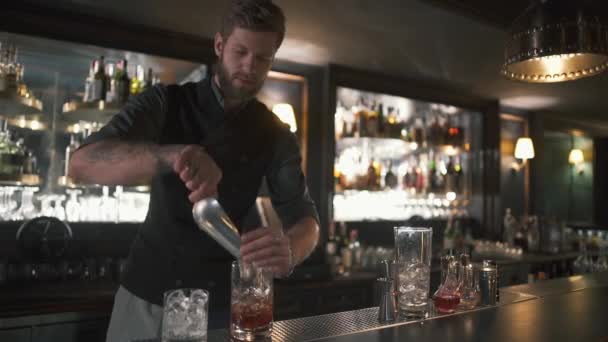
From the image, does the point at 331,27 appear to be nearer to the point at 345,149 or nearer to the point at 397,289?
the point at 345,149

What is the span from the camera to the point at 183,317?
0.85 m

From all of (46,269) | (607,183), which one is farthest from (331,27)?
(607,183)

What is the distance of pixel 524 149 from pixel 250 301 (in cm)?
428

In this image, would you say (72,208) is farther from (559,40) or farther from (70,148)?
(559,40)

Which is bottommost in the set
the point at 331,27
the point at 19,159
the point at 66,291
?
the point at 66,291

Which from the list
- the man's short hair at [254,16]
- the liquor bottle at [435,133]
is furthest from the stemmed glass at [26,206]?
the liquor bottle at [435,133]

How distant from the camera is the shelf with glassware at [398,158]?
378 centimetres

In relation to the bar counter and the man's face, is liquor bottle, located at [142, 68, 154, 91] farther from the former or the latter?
the bar counter

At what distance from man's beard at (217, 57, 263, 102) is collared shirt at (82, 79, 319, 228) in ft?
0.14

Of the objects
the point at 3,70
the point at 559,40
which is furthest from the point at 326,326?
the point at 3,70

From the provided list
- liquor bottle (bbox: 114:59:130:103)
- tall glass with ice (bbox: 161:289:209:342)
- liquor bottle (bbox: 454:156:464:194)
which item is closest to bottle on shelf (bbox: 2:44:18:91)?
Result: liquor bottle (bbox: 114:59:130:103)

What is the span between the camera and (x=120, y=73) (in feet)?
9.00

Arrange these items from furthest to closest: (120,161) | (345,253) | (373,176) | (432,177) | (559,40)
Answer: (432,177), (373,176), (345,253), (559,40), (120,161)

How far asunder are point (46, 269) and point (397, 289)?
185cm
